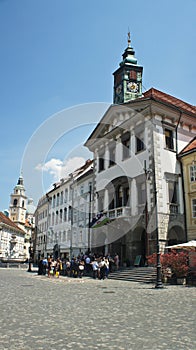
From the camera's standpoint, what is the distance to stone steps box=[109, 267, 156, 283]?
21.6 meters

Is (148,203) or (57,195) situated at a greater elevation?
(57,195)

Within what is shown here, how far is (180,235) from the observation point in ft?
88.4

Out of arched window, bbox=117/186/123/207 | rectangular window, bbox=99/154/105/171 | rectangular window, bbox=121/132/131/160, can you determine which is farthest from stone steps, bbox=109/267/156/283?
rectangular window, bbox=99/154/105/171

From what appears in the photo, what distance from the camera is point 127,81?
3497cm

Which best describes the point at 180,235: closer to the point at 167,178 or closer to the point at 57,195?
the point at 167,178

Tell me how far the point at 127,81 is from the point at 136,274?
2167cm

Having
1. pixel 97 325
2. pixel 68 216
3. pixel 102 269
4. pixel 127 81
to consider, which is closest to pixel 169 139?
pixel 127 81

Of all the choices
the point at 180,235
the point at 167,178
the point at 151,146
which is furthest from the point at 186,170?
the point at 180,235

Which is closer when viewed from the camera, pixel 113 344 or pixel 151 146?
pixel 113 344

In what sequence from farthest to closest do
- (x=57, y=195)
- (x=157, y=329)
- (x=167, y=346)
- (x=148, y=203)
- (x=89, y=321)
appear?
(x=57, y=195)
(x=148, y=203)
(x=89, y=321)
(x=157, y=329)
(x=167, y=346)

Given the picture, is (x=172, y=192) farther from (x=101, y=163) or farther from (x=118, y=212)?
(x=101, y=163)

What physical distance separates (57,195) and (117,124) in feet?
89.2

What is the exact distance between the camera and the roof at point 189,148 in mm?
27342

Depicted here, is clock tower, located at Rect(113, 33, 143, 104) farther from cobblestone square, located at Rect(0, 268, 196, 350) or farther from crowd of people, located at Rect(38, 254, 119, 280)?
cobblestone square, located at Rect(0, 268, 196, 350)
